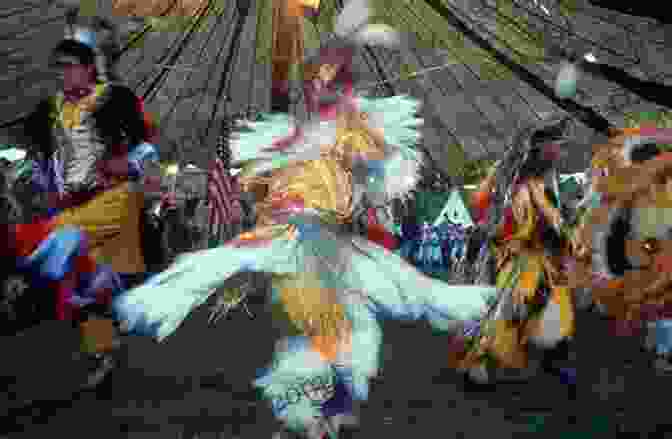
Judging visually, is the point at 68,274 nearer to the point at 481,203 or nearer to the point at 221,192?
the point at 481,203

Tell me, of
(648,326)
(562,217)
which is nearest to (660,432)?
(562,217)

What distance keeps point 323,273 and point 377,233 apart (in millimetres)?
371

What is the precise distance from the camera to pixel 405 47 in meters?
5.03

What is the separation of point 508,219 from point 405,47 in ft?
4.46

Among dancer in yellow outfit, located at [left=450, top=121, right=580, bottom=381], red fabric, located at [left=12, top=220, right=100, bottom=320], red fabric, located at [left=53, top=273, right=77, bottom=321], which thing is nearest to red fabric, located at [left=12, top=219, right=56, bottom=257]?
red fabric, located at [left=12, top=220, right=100, bottom=320]

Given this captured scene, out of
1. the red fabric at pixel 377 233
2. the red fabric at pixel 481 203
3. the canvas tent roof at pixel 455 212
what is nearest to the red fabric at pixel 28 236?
the red fabric at pixel 377 233

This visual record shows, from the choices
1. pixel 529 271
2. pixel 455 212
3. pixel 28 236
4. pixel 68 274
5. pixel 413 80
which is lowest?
pixel 455 212

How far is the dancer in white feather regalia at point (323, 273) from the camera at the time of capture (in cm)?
279

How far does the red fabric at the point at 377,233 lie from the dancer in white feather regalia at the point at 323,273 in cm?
7

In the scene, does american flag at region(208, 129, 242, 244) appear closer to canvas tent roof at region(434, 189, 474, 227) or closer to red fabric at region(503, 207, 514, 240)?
red fabric at region(503, 207, 514, 240)

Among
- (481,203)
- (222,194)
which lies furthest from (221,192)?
(481,203)

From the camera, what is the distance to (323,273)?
9.35 ft

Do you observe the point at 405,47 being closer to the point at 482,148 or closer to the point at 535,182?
the point at 535,182

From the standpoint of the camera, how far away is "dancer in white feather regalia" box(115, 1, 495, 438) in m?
2.79
